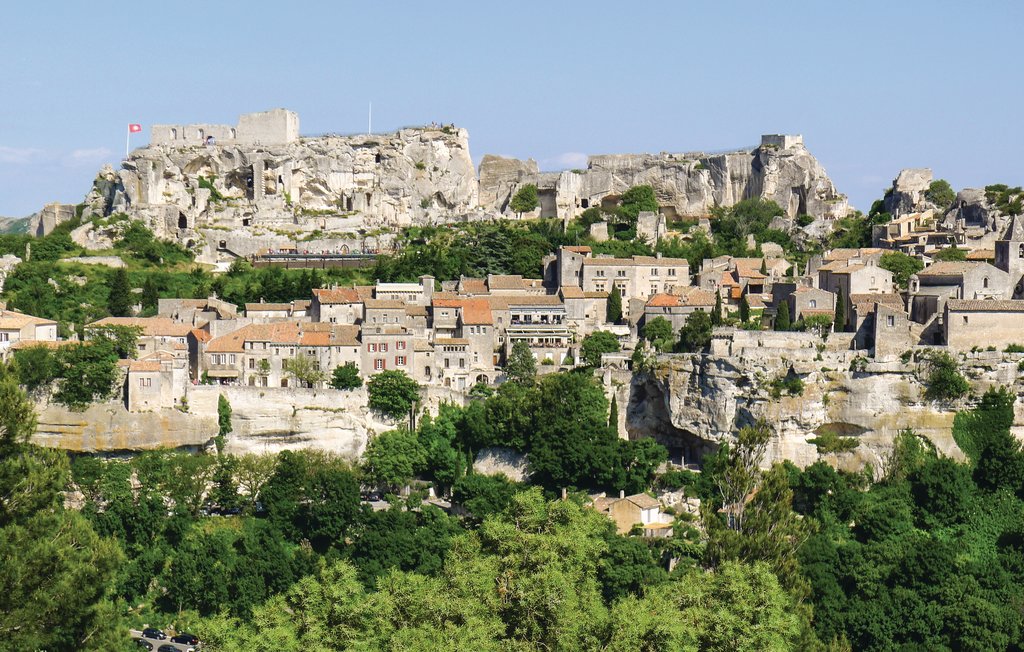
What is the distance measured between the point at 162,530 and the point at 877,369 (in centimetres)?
2557

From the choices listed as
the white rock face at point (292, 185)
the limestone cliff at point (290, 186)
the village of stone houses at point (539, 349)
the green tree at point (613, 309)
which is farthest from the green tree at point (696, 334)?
the white rock face at point (292, 185)

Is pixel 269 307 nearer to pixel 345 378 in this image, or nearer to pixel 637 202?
pixel 345 378

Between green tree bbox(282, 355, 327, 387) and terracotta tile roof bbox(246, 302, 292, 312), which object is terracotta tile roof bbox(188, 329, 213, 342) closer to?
green tree bbox(282, 355, 327, 387)

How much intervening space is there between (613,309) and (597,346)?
5682 millimetres

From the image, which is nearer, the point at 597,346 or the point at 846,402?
the point at 846,402

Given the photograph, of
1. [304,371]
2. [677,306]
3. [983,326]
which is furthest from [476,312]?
[983,326]

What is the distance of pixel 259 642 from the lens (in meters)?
30.0

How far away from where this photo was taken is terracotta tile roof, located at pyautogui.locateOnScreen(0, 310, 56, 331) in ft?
179

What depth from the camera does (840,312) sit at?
5347 centimetres

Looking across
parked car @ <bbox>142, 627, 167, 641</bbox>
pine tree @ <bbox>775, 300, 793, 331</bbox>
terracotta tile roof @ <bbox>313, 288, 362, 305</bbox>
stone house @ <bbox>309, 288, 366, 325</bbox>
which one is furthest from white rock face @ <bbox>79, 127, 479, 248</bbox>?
parked car @ <bbox>142, 627, 167, 641</bbox>

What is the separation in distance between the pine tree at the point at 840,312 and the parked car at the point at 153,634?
26.8m

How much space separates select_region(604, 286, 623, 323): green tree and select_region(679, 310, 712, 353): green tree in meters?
4.99

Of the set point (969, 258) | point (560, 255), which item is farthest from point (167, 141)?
point (969, 258)

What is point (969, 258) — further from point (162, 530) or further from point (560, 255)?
point (162, 530)
